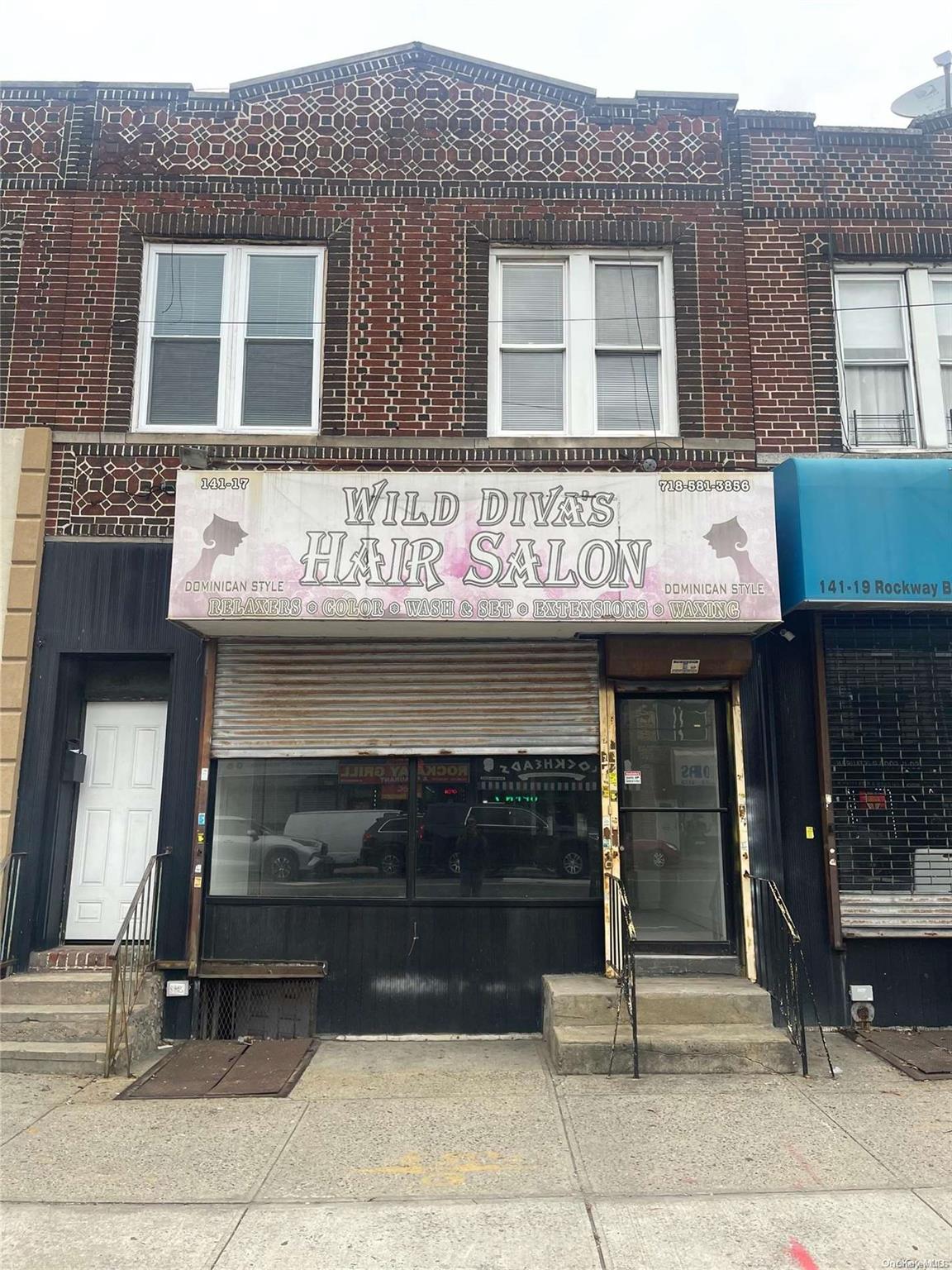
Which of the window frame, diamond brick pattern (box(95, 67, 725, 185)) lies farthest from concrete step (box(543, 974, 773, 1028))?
diamond brick pattern (box(95, 67, 725, 185))

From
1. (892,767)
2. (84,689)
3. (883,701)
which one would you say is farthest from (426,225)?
(892,767)

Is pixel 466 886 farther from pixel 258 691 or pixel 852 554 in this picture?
pixel 852 554

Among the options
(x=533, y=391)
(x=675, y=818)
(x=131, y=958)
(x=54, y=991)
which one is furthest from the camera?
(x=533, y=391)

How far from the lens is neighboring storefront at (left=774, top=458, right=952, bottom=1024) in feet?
24.0

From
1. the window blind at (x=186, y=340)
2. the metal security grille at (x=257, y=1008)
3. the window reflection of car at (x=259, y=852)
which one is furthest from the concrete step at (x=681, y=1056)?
the window blind at (x=186, y=340)

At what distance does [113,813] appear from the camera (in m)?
7.98

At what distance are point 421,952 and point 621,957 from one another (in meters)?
1.64

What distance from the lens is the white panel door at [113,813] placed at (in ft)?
25.7

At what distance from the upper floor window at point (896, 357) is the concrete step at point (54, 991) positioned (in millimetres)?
8017

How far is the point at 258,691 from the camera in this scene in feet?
25.7

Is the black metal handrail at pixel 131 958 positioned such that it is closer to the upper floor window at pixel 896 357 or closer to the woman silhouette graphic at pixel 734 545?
the woman silhouette graphic at pixel 734 545

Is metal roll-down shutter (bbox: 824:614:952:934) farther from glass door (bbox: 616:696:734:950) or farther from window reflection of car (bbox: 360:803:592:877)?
window reflection of car (bbox: 360:803:592:877)

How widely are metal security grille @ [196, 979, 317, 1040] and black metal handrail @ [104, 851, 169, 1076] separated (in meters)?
0.59

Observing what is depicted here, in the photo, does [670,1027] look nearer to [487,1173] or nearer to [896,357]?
[487,1173]
